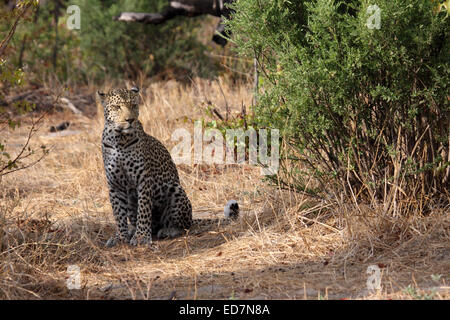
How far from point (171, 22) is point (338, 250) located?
1017cm

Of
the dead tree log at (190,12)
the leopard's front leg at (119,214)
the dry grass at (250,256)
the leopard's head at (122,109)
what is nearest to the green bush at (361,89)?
the dry grass at (250,256)

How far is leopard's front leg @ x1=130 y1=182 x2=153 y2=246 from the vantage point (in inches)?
241

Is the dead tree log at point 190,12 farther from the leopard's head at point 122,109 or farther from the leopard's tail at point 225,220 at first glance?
the leopard's tail at point 225,220

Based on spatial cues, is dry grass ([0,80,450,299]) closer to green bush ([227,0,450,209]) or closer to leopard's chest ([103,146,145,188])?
green bush ([227,0,450,209])

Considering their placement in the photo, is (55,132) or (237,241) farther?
(55,132)

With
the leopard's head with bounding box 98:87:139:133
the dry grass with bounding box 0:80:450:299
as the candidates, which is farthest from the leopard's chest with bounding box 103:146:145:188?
the dry grass with bounding box 0:80:450:299

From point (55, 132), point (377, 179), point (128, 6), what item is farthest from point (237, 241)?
point (128, 6)

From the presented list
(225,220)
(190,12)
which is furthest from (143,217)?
(190,12)

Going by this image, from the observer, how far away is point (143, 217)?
6.12m

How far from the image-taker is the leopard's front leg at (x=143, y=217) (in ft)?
20.1

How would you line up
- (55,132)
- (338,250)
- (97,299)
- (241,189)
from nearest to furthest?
(97,299), (338,250), (241,189), (55,132)

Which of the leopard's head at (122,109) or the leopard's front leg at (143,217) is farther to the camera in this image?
the leopard's front leg at (143,217)

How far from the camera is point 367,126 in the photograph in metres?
5.68

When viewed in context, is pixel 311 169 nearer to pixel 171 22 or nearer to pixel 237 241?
pixel 237 241
